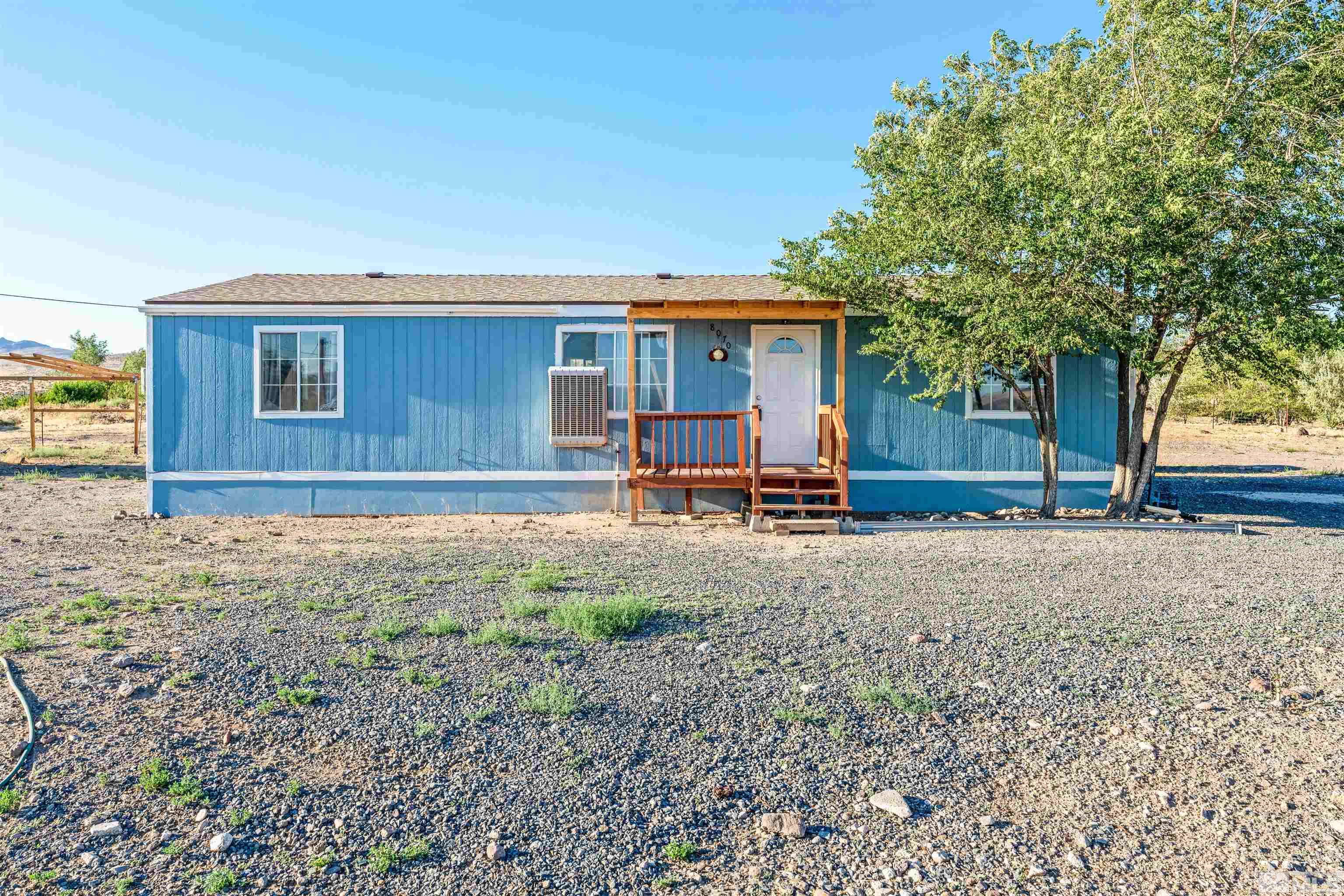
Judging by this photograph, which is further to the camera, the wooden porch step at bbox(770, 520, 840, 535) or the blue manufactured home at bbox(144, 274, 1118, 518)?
the blue manufactured home at bbox(144, 274, 1118, 518)

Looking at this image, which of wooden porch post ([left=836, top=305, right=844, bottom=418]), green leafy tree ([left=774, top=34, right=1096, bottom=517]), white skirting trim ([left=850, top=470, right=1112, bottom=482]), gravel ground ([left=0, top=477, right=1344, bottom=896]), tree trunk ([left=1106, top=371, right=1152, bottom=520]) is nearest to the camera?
gravel ground ([left=0, top=477, right=1344, bottom=896])

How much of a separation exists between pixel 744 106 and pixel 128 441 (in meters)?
17.1

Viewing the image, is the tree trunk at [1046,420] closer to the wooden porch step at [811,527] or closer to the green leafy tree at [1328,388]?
the wooden porch step at [811,527]

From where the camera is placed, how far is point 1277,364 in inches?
316

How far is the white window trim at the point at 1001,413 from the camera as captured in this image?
31.8 feet

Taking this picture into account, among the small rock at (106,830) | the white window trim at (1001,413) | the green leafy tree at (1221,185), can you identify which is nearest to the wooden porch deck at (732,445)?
the white window trim at (1001,413)

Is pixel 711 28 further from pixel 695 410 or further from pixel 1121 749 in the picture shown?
pixel 1121 749

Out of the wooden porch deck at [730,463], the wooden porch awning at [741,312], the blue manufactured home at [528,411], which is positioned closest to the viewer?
the wooden porch deck at [730,463]

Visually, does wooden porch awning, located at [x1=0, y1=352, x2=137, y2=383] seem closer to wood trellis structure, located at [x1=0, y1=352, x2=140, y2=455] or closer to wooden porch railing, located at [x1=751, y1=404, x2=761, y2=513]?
wood trellis structure, located at [x1=0, y1=352, x2=140, y2=455]

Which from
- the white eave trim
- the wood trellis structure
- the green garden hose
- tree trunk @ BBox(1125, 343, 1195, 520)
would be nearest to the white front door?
the white eave trim

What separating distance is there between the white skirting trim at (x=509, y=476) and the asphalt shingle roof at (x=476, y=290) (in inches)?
82.3

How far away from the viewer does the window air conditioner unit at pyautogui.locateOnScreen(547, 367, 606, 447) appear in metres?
9.35

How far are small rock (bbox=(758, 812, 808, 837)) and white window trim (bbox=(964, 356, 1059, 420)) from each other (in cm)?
804

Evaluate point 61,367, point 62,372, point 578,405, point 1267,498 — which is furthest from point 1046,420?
point 62,372
